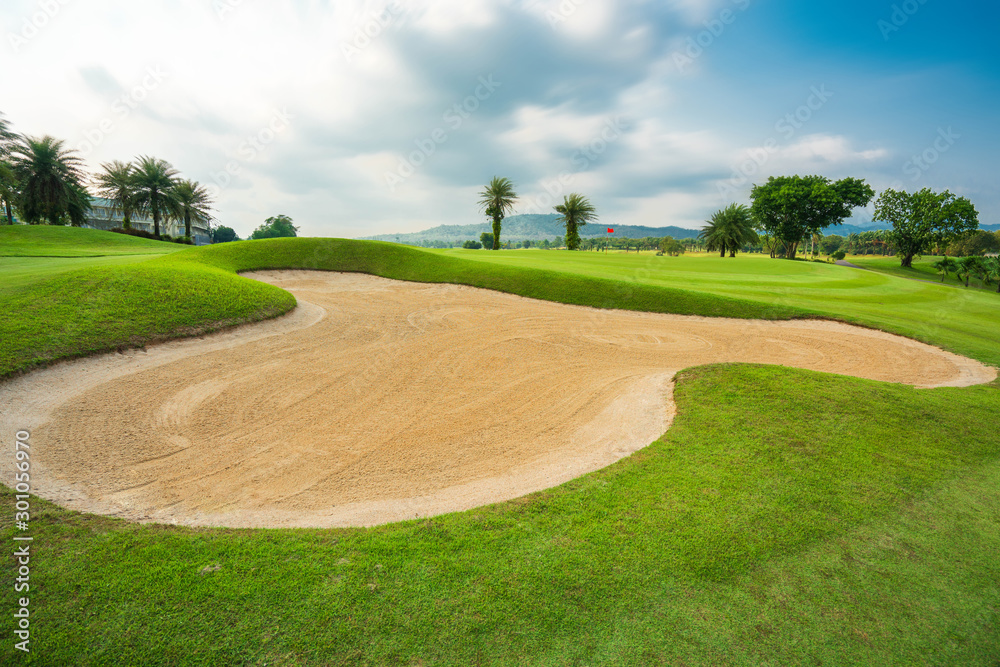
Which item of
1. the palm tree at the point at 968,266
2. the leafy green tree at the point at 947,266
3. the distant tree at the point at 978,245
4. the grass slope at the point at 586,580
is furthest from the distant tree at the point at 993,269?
the distant tree at the point at 978,245

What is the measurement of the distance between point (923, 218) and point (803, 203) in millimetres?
14720

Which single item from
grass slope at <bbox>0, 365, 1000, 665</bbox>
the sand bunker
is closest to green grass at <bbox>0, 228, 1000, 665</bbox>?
grass slope at <bbox>0, 365, 1000, 665</bbox>

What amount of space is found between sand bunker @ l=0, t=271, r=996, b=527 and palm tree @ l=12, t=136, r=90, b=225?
53759 millimetres

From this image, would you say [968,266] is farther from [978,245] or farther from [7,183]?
[7,183]

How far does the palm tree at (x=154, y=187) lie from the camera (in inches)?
1877

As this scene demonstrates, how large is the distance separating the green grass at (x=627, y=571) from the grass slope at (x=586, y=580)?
0.07ft

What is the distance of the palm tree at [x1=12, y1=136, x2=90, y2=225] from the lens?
43.2 meters

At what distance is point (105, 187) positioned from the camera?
50.9 metres

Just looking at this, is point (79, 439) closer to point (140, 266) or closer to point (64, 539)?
point (64, 539)

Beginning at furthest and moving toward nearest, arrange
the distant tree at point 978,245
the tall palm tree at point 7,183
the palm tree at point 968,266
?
the distant tree at point 978,245 < the palm tree at point 968,266 < the tall palm tree at point 7,183

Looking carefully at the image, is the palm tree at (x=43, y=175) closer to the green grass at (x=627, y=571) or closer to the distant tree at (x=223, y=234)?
the green grass at (x=627, y=571)

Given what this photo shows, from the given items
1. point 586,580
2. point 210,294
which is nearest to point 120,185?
point 210,294

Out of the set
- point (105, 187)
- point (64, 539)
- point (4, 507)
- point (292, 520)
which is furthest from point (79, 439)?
point (105, 187)

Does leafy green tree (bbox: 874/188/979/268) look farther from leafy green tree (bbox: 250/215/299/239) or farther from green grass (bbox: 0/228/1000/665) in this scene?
leafy green tree (bbox: 250/215/299/239)
